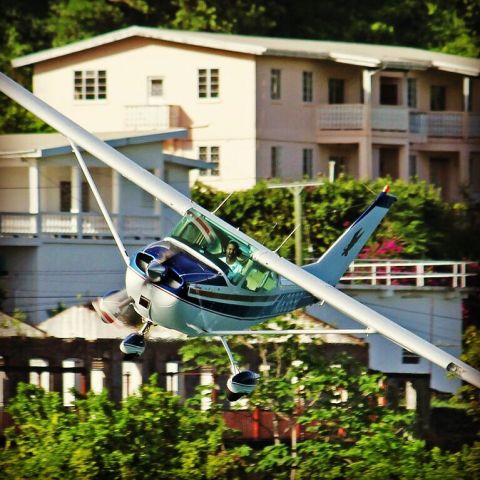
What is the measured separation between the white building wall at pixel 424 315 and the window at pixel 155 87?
1481 cm

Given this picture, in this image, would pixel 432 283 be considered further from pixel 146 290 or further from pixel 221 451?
pixel 146 290

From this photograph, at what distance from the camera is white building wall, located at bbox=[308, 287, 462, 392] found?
27328 millimetres

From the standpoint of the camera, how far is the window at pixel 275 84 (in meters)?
41.3

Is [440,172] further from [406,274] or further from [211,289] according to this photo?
[211,289]

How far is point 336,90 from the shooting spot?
43812mm

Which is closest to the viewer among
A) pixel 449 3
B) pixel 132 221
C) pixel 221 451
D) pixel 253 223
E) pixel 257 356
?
pixel 221 451

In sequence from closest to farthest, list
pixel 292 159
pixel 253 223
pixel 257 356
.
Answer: pixel 257 356 < pixel 253 223 < pixel 292 159

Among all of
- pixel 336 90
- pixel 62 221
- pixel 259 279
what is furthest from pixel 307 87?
pixel 259 279

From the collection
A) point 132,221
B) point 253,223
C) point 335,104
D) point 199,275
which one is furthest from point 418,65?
point 199,275

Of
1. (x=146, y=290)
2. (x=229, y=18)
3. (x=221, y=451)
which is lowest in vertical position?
(x=221, y=451)

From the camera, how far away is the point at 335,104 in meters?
43.4

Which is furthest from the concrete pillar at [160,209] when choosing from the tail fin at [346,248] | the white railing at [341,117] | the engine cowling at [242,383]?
the engine cowling at [242,383]

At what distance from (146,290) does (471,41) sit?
124ft

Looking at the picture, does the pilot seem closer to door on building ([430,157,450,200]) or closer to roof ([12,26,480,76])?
roof ([12,26,480,76])
